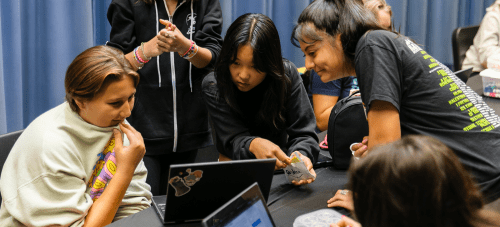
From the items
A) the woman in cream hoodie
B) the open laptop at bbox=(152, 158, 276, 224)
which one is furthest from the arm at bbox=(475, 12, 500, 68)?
the woman in cream hoodie

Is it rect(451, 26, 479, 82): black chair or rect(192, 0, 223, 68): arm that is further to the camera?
rect(451, 26, 479, 82): black chair

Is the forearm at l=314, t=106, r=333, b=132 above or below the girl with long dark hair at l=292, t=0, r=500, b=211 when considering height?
below

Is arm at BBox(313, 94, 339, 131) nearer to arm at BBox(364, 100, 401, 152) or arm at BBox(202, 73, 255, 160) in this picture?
arm at BBox(202, 73, 255, 160)

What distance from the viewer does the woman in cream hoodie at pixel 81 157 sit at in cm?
112

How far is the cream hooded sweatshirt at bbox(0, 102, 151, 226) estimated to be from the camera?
111cm

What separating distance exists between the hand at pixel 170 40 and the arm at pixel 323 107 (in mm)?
806

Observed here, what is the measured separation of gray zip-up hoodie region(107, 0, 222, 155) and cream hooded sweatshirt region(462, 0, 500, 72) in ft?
7.78

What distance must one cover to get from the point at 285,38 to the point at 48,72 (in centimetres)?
189

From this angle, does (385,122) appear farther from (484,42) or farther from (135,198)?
(484,42)

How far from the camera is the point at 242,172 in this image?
1.08 m

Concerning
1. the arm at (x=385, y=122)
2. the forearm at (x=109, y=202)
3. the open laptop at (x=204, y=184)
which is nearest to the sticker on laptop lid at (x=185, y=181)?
the open laptop at (x=204, y=184)

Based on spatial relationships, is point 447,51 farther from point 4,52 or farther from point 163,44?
point 4,52

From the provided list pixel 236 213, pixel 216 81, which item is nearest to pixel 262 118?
pixel 216 81

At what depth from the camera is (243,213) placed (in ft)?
2.97
